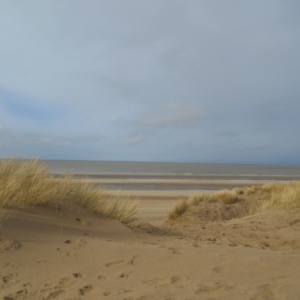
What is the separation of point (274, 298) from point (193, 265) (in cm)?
111

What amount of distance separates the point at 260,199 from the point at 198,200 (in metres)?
3.32

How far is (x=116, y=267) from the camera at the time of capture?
396cm

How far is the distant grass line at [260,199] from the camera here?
36.1ft

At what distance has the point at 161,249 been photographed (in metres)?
4.68

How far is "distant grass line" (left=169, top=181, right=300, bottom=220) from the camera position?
36.1 feet

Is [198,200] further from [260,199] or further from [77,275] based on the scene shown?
[77,275]

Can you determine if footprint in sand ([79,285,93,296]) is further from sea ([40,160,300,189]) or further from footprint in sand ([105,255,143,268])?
sea ([40,160,300,189])

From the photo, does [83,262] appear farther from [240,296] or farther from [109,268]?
[240,296]

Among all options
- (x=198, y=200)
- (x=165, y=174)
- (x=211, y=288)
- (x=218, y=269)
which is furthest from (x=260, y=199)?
(x=165, y=174)

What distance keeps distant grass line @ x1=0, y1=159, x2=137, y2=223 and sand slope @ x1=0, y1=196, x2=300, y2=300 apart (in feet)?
0.99

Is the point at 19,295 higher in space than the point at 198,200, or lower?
higher

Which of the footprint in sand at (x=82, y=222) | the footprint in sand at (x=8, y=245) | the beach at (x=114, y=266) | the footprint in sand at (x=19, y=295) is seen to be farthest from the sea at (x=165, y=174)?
the footprint in sand at (x=19, y=295)

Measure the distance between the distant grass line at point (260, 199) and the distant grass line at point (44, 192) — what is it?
5.10m

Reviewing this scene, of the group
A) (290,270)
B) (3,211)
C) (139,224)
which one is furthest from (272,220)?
(3,211)
